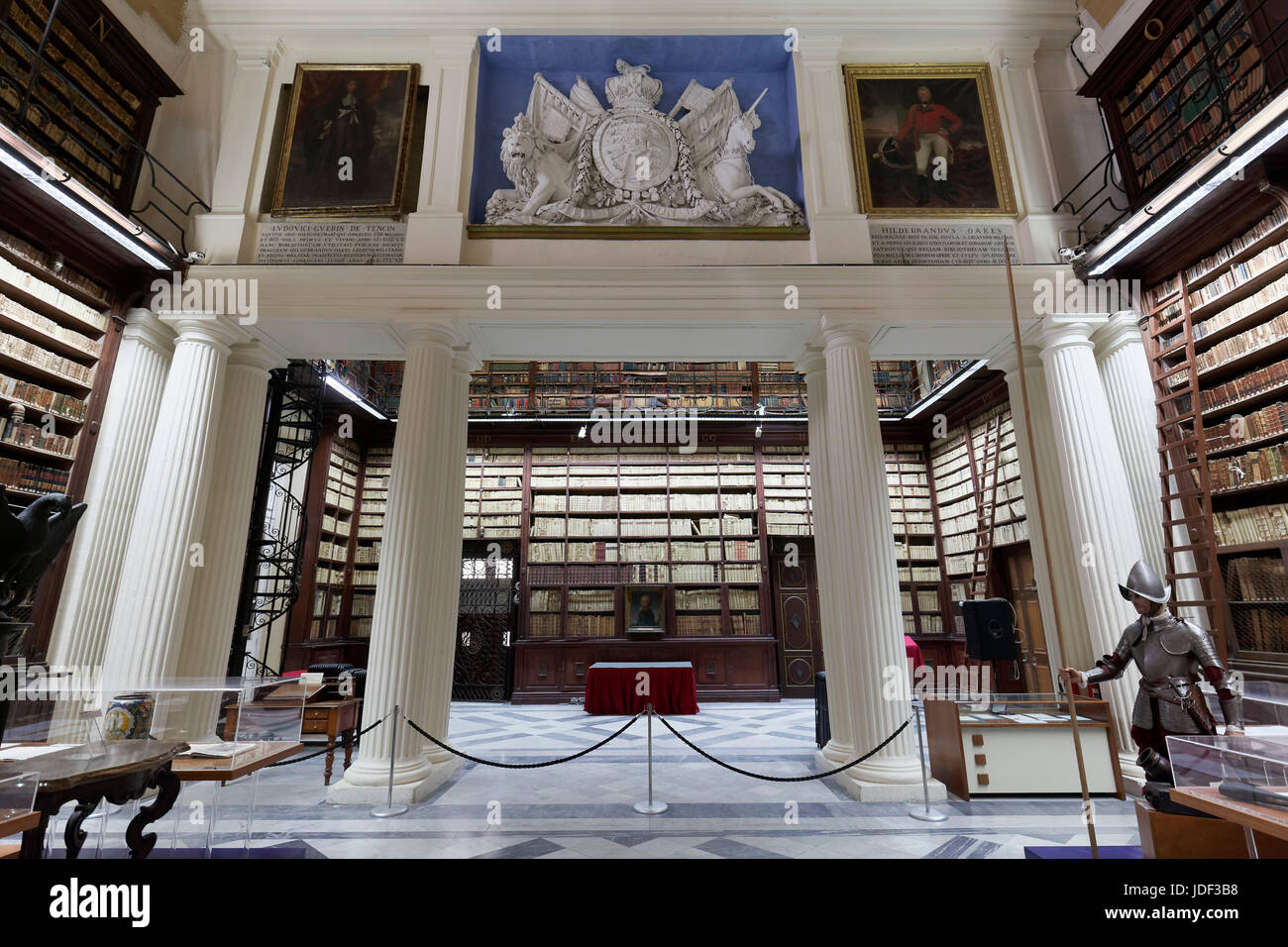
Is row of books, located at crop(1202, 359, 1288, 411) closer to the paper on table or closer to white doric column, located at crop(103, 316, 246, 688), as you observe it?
the paper on table

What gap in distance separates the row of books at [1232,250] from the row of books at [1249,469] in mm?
1436

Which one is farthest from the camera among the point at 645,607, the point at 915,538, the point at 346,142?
the point at 915,538

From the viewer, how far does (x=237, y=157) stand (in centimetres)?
540

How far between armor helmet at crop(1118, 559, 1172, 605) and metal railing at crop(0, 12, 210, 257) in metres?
7.15

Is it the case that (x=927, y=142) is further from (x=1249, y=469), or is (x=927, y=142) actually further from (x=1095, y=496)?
(x=1249, y=469)

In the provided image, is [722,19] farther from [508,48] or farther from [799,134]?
[508,48]

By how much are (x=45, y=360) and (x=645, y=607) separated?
7182 millimetres

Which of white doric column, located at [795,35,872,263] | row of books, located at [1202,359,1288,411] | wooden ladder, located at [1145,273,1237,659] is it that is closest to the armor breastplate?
wooden ladder, located at [1145,273,1237,659]

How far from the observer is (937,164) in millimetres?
5473

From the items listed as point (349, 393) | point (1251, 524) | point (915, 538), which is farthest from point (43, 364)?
point (915, 538)

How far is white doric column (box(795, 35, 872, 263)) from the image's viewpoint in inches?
199

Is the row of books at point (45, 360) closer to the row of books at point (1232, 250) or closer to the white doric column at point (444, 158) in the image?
the white doric column at point (444, 158)

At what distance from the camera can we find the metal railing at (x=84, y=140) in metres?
4.16
